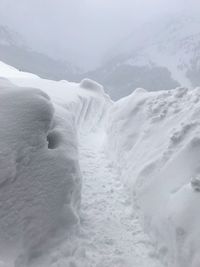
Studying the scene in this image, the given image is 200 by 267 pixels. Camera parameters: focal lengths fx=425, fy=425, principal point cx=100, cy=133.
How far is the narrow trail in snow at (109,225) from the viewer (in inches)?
169

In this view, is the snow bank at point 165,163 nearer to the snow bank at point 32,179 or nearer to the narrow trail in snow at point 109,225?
the narrow trail in snow at point 109,225

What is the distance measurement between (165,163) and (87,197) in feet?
3.62

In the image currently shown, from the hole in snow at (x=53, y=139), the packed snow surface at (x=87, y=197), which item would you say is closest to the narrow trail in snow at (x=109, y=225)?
the packed snow surface at (x=87, y=197)

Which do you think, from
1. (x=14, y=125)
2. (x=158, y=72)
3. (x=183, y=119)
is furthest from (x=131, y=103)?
(x=158, y=72)

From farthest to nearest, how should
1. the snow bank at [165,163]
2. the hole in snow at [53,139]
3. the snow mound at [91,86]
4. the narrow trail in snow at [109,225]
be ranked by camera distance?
the snow mound at [91,86] → the hole in snow at [53,139] → the narrow trail in snow at [109,225] → the snow bank at [165,163]

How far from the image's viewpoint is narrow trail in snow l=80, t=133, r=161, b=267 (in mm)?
4301

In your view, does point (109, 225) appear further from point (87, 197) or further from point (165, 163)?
point (165, 163)

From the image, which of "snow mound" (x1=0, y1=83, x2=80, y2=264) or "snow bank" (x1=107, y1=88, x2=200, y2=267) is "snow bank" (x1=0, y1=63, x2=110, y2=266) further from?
"snow bank" (x1=107, y1=88, x2=200, y2=267)

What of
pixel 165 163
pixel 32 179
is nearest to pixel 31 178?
pixel 32 179

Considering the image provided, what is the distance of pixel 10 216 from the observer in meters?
4.16

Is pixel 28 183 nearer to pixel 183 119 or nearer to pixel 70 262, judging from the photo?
pixel 70 262

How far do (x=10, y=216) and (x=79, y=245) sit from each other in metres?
0.76

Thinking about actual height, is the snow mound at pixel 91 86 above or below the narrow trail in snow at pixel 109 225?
above

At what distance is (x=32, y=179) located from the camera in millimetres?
4359
